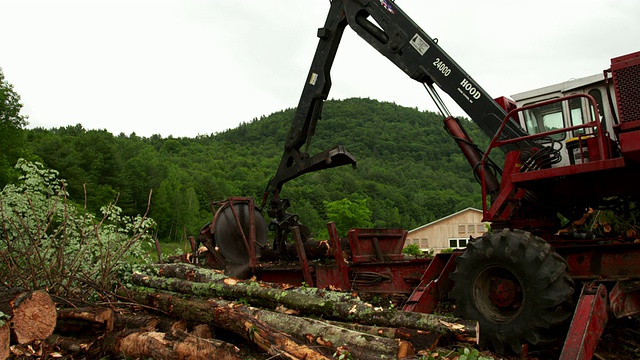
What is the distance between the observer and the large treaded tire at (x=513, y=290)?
5.65 metres

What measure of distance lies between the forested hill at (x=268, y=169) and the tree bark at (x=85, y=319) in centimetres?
3303

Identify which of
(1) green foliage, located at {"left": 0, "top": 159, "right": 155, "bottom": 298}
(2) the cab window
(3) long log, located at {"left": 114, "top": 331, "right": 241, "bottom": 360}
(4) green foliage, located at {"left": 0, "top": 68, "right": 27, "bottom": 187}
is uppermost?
(4) green foliage, located at {"left": 0, "top": 68, "right": 27, "bottom": 187}

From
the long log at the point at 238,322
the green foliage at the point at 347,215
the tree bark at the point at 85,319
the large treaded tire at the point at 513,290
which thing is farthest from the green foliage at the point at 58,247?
the green foliage at the point at 347,215

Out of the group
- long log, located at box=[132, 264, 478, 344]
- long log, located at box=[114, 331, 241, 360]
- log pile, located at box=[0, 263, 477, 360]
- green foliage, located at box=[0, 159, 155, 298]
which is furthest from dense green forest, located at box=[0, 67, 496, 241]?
long log, located at box=[114, 331, 241, 360]

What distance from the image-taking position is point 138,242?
28.0ft

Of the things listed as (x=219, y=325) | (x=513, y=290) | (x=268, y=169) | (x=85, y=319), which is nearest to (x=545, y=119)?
(x=513, y=290)

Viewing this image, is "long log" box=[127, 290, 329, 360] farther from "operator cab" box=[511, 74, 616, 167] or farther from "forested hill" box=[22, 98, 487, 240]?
"forested hill" box=[22, 98, 487, 240]

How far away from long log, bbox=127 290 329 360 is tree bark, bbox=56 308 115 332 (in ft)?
2.38

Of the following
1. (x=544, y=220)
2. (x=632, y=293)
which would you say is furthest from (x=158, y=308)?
(x=632, y=293)

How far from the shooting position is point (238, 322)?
18.3ft

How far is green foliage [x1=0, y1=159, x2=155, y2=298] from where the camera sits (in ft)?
23.5

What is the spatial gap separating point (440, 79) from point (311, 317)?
4.62m

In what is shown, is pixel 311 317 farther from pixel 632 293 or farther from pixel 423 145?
pixel 423 145

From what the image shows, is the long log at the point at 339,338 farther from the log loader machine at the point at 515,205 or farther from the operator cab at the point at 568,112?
the operator cab at the point at 568,112
